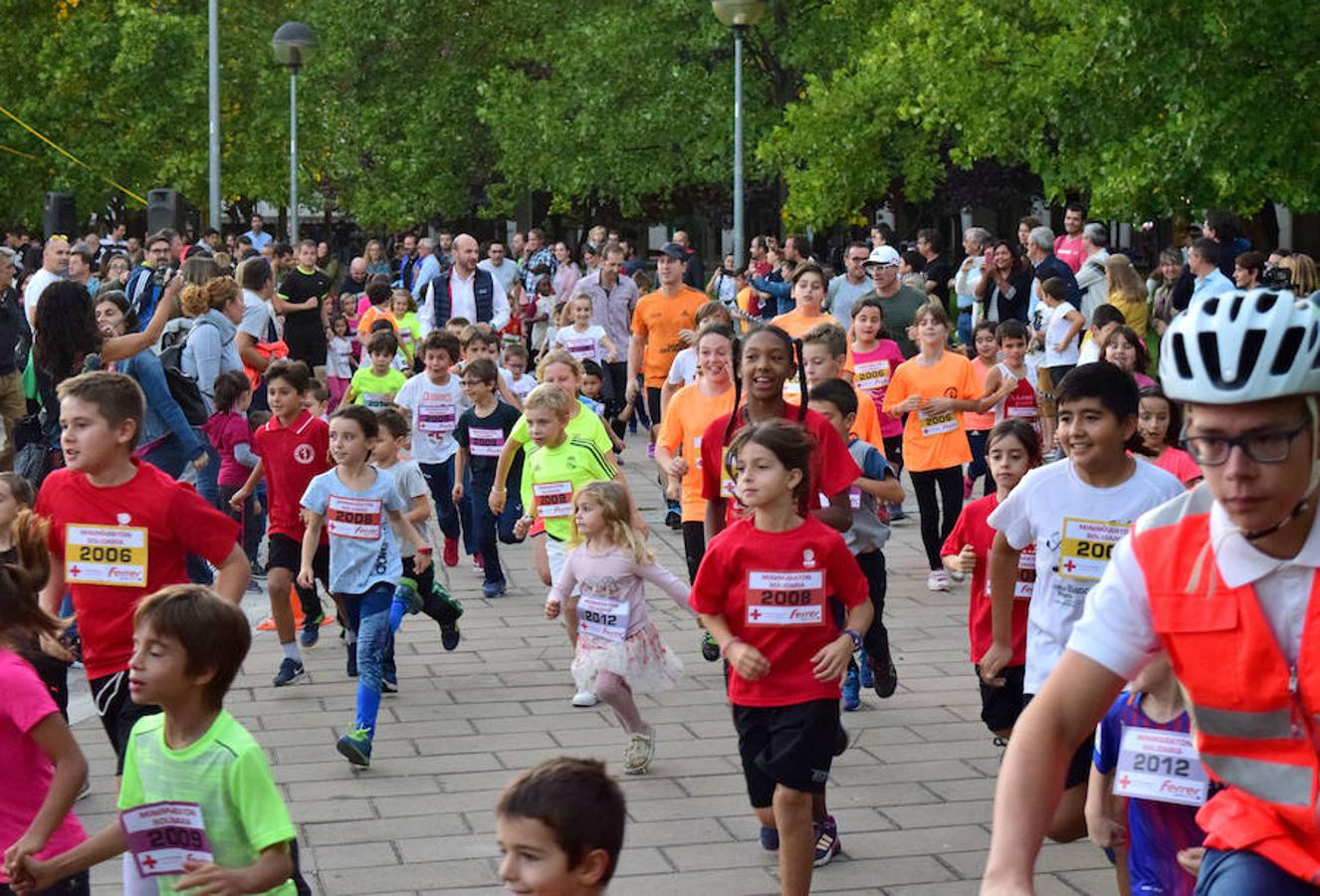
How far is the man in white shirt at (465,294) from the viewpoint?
18.5m

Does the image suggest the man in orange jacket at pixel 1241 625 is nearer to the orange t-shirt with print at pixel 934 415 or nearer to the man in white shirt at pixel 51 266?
the orange t-shirt with print at pixel 934 415

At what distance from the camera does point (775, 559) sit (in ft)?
21.4

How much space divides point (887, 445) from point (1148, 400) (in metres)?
7.49

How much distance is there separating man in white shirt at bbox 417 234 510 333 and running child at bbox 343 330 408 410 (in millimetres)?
3078

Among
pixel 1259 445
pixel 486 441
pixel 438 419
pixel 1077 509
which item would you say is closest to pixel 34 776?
pixel 1259 445

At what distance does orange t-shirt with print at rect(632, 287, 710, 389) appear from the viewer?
16859 millimetres

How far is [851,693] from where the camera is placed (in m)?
9.51

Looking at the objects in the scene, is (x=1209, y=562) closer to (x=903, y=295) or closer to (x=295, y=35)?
(x=903, y=295)

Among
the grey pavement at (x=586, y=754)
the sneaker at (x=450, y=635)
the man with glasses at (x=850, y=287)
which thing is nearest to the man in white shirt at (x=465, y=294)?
the man with glasses at (x=850, y=287)

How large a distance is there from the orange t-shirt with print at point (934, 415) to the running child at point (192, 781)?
8005 millimetres

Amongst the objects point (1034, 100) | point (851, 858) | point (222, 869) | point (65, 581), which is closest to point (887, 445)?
point (1034, 100)

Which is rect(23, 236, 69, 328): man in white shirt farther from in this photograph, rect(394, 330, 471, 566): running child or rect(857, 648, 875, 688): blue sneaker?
rect(857, 648, 875, 688): blue sneaker

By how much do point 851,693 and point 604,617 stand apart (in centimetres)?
139

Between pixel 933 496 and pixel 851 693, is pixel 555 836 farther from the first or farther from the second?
pixel 933 496
